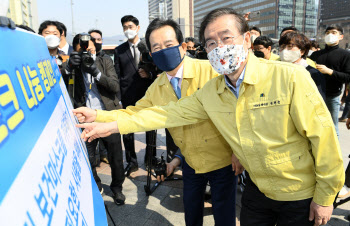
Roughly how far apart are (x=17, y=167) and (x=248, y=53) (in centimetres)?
126

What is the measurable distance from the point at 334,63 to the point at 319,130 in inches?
123

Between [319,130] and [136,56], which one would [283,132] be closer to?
[319,130]

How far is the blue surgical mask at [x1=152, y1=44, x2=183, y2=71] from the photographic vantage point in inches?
73.8

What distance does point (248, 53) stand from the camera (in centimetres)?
142

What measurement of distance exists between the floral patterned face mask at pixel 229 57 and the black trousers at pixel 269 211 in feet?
2.38

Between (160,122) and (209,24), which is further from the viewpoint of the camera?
(160,122)

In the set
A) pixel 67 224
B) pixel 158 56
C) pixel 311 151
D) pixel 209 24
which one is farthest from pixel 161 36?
pixel 67 224

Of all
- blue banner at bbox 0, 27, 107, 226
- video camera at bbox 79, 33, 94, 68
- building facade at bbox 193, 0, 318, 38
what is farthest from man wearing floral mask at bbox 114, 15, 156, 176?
building facade at bbox 193, 0, 318, 38

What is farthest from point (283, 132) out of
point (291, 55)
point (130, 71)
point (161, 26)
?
point (130, 71)

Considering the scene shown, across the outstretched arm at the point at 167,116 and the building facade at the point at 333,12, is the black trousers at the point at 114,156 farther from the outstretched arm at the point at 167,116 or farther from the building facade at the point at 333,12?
the building facade at the point at 333,12

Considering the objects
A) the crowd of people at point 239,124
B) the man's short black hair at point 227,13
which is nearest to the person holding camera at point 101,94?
the crowd of people at point 239,124

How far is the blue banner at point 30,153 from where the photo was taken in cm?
49

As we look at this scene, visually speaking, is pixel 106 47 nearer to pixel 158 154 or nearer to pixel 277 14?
pixel 158 154

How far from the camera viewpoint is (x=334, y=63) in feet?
12.0
